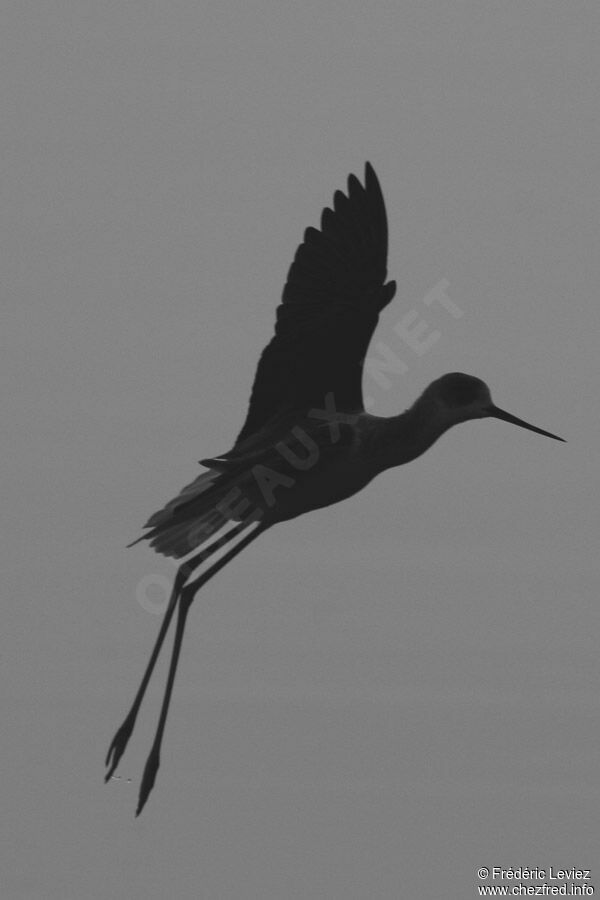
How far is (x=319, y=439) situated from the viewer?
44.7 ft

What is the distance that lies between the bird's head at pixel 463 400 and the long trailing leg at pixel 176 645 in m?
0.86

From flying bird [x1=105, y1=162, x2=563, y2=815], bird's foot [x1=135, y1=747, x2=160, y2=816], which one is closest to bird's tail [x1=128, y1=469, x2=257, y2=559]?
flying bird [x1=105, y1=162, x2=563, y2=815]

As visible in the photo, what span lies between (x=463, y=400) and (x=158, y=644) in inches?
63.0

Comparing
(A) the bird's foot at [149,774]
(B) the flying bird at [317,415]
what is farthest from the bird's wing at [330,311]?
(A) the bird's foot at [149,774]

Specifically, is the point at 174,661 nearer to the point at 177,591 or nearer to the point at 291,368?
the point at 177,591

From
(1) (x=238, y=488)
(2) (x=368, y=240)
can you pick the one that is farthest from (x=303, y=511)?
(2) (x=368, y=240)

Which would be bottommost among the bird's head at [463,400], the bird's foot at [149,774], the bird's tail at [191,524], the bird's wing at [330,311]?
the bird's foot at [149,774]

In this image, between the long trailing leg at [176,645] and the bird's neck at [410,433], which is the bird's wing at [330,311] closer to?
the bird's neck at [410,433]

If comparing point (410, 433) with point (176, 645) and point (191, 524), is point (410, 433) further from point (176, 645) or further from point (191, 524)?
point (176, 645)

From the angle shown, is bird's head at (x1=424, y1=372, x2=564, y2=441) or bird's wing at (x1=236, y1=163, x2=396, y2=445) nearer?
bird's wing at (x1=236, y1=163, x2=396, y2=445)

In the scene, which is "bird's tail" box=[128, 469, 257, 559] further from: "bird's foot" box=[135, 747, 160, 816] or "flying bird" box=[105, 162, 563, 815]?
"bird's foot" box=[135, 747, 160, 816]

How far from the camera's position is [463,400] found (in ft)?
45.3

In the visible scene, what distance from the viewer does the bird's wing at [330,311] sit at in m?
13.6

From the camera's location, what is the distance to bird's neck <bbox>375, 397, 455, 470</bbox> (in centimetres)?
1362
